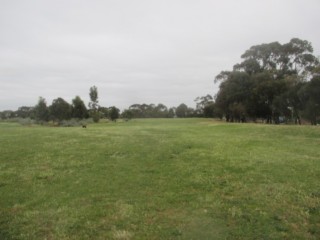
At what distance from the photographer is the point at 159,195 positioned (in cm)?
1351

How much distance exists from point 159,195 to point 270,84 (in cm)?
6092

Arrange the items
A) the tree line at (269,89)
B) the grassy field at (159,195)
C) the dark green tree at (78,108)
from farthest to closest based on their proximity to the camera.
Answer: the dark green tree at (78,108)
the tree line at (269,89)
the grassy field at (159,195)

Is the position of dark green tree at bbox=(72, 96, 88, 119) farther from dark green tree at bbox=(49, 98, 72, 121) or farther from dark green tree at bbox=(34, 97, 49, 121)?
dark green tree at bbox=(34, 97, 49, 121)

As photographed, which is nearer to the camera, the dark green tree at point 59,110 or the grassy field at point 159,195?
the grassy field at point 159,195

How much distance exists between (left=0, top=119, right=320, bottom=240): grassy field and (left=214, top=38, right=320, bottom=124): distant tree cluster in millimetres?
43066

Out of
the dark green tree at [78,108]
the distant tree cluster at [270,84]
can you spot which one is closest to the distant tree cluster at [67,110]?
the dark green tree at [78,108]

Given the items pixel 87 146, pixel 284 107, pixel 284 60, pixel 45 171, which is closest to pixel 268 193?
pixel 45 171

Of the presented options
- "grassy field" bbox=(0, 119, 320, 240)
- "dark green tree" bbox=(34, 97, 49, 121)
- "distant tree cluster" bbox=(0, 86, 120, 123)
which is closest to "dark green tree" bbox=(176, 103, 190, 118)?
"distant tree cluster" bbox=(0, 86, 120, 123)

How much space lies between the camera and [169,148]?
25.5 m

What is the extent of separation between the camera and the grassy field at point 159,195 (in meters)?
10.2

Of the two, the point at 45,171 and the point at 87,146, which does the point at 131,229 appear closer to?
the point at 45,171

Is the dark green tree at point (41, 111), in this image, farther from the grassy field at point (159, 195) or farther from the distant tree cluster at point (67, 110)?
the grassy field at point (159, 195)

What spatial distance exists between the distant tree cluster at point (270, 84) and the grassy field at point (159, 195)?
141 ft

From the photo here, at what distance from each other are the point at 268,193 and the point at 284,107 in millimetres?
58885
